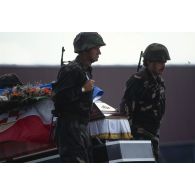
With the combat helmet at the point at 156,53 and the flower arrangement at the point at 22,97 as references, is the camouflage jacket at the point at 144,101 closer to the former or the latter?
the combat helmet at the point at 156,53

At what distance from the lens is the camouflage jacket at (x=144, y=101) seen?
7.75 metres

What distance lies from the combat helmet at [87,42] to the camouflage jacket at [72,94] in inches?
8.7

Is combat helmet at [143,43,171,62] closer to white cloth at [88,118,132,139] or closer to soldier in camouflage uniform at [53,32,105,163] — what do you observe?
white cloth at [88,118,132,139]

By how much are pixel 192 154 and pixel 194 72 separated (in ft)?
8.19

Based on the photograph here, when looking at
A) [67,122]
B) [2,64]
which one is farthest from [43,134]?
[2,64]

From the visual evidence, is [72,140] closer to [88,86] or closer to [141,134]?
[88,86]

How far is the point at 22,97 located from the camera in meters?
7.48

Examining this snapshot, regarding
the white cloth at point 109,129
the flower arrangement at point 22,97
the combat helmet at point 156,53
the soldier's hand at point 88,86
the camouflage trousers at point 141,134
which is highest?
the combat helmet at point 156,53

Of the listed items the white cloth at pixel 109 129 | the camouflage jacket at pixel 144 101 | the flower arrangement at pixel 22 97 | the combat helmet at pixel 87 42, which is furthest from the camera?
the camouflage jacket at pixel 144 101

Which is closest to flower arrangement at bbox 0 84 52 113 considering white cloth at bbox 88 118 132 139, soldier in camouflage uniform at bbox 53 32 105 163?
white cloth at bbox 88 118 132 139

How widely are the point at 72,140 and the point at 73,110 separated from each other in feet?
A: 0.95

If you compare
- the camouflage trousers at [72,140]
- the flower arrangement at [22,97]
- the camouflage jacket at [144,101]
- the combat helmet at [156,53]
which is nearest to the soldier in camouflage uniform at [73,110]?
the camouflage trousers at [72,140]

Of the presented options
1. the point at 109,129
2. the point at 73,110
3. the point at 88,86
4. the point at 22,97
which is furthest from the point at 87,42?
the point at 22,97

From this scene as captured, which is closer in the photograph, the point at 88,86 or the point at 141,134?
the point at 88,86
